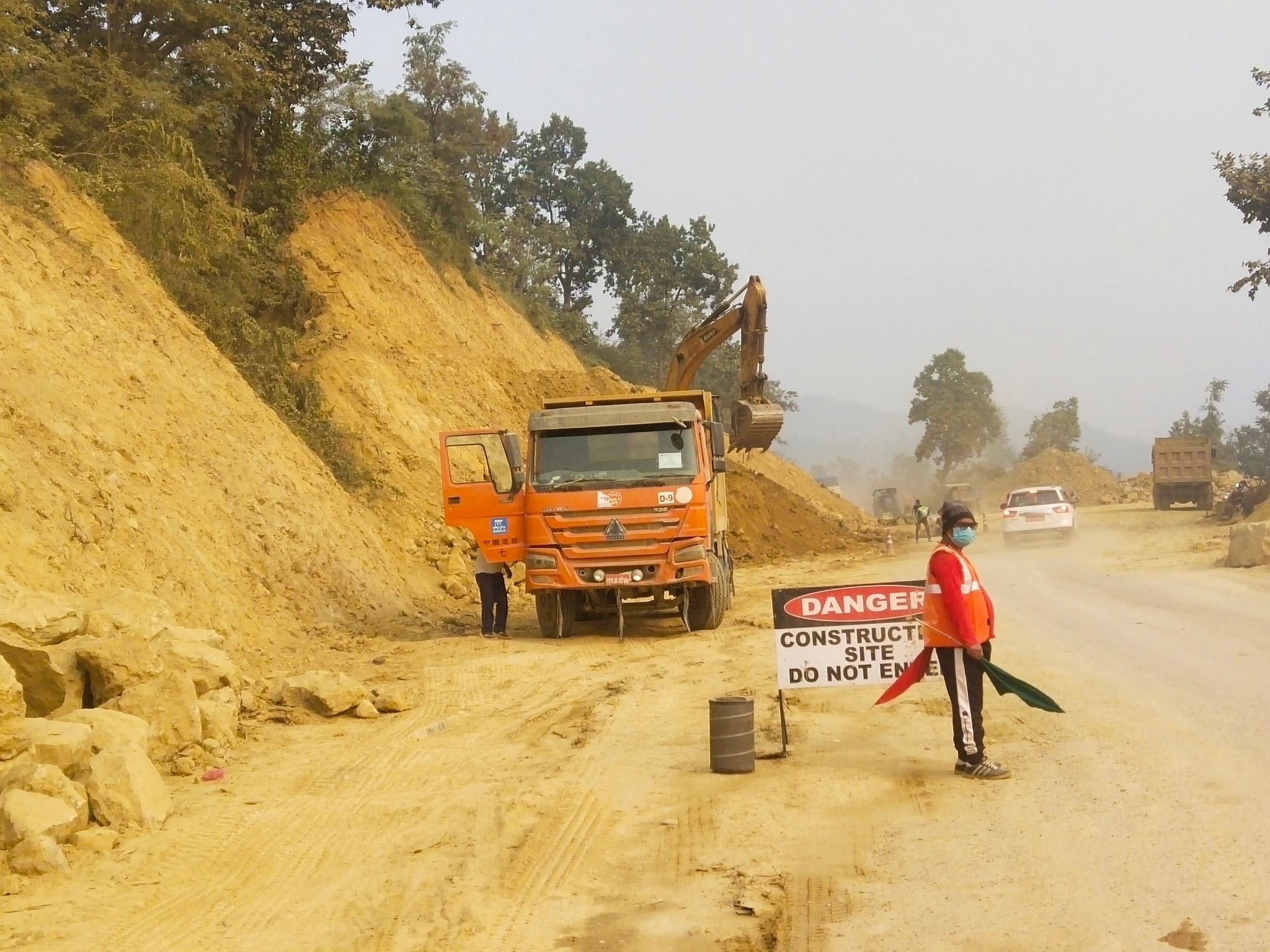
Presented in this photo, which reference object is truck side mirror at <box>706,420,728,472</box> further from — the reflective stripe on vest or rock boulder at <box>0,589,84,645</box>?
rock boulder at <box>0,589,84,645</box>

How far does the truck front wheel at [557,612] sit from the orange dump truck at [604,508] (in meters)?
0.02

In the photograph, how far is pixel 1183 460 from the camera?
4594 centimetres

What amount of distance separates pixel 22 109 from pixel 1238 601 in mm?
18285

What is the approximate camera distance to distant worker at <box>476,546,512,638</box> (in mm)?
15336

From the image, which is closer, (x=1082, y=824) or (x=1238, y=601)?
(x=1082, y=824)

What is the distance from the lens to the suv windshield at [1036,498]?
31531 mm

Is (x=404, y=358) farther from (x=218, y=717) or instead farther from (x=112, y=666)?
(x=112, y=666)

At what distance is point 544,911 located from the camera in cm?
566

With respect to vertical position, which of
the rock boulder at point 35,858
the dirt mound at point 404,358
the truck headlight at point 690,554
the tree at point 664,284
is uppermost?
the tree at point 664,284

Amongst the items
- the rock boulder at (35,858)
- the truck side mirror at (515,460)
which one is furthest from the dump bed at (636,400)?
the rock boulder at (35,858)

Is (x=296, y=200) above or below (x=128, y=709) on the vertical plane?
above

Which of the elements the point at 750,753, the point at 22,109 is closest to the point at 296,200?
the point at 22,109

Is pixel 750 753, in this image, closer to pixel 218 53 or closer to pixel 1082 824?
pixel 1082 824

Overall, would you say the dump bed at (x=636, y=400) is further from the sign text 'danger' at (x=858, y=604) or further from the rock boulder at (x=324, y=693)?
the sign text 'danger' at (x=858, y=604)
